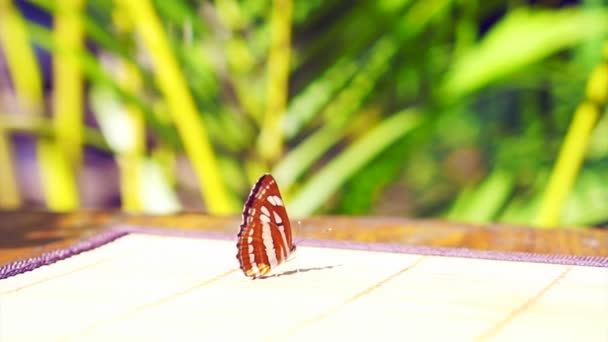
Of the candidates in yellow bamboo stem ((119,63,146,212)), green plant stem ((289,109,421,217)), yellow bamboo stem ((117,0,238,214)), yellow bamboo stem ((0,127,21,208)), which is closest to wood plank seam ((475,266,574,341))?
green plant stem ((289,109,421,217))

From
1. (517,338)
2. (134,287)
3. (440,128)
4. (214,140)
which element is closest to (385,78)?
(440,128)

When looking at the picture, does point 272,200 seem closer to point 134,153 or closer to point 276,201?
point 276,201

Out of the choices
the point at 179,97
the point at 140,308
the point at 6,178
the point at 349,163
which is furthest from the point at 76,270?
the point at 6,178

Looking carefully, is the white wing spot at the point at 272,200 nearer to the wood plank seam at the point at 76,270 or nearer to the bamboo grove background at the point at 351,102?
the wood plank seam at the point at 76,270

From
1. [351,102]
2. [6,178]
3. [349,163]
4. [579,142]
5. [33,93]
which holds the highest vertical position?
[33,93]

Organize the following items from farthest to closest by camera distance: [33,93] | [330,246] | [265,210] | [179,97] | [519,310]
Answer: [33,93] → [179,97] → [330,246] → [265,210] → [519,310]

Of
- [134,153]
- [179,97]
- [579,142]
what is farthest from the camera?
[134,153]
